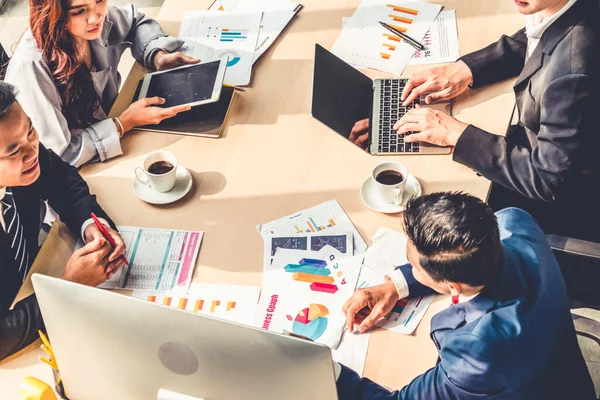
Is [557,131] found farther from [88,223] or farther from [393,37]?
[88,223]

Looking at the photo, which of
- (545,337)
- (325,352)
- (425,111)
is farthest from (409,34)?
(325,352)

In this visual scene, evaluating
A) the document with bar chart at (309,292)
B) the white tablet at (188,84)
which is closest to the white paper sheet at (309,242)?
the document with bar chart at (309,292)

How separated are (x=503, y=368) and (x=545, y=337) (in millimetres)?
115

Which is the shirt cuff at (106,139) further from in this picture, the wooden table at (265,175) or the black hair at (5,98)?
the black hair at (5,98)

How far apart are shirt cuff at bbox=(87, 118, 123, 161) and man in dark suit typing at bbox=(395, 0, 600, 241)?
2.55ft

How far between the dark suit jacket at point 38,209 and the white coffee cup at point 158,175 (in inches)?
5.3

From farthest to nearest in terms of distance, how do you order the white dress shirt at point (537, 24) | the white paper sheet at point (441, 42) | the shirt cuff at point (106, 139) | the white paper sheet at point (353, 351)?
the white paper sheet at point (441, 42) < the shirt cuff at point (106, 139) < the white dress shirt at point (537, 24) < the white paper sheet at point (353, 351)

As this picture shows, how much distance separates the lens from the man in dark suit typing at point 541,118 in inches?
59.2

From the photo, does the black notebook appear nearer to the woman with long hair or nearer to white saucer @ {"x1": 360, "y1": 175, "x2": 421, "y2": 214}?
the woman with long hair

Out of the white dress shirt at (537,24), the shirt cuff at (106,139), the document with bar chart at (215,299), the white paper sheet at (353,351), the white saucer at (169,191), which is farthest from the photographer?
the shirt cuff at (106,139)

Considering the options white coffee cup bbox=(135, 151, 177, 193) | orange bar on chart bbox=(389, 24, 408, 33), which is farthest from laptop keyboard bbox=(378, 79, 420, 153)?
white coffee cup bbox=(135, 151, 177, 193)

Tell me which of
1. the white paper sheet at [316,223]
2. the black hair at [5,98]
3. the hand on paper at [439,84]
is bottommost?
the white paper sheet at [316,223]

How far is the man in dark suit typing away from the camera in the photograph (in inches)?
59.2

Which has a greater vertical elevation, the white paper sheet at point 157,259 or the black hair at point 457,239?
the black hair at point 457,239
